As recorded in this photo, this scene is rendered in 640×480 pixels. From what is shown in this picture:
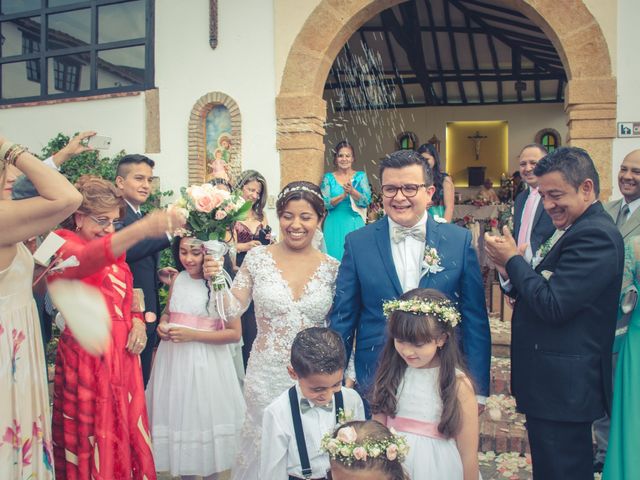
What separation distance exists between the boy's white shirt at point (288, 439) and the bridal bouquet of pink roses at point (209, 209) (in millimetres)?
1006

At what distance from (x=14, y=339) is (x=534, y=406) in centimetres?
223

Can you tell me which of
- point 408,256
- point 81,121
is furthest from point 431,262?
point 81,121

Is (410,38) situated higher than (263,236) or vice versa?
(410,38)

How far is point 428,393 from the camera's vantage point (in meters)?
2.59

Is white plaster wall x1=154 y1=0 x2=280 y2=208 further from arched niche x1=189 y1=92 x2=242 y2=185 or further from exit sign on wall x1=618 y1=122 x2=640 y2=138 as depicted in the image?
exit sign on wall x1=618 y1=122 x2=640 y2=138

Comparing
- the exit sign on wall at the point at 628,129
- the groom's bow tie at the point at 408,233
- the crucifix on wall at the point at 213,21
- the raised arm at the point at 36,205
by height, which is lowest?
the groom's bow tie at the point at 408,233

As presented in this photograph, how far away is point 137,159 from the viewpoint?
4340 millimetres

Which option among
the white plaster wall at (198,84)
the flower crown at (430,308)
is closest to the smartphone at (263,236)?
the flower crown at (430,308)

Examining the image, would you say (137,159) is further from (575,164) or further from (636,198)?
(636,198)

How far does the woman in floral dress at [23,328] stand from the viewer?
7.27 feet

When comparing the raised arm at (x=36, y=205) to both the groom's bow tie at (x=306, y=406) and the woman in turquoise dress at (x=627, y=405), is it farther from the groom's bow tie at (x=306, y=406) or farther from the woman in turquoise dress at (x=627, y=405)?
the woman in turquoise dress at (x=627, y=405)

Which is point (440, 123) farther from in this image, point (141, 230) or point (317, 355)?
point (141, 230)

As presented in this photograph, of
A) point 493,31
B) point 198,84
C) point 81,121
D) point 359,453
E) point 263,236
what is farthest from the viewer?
point 493,31

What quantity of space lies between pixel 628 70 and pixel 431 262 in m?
5.80
